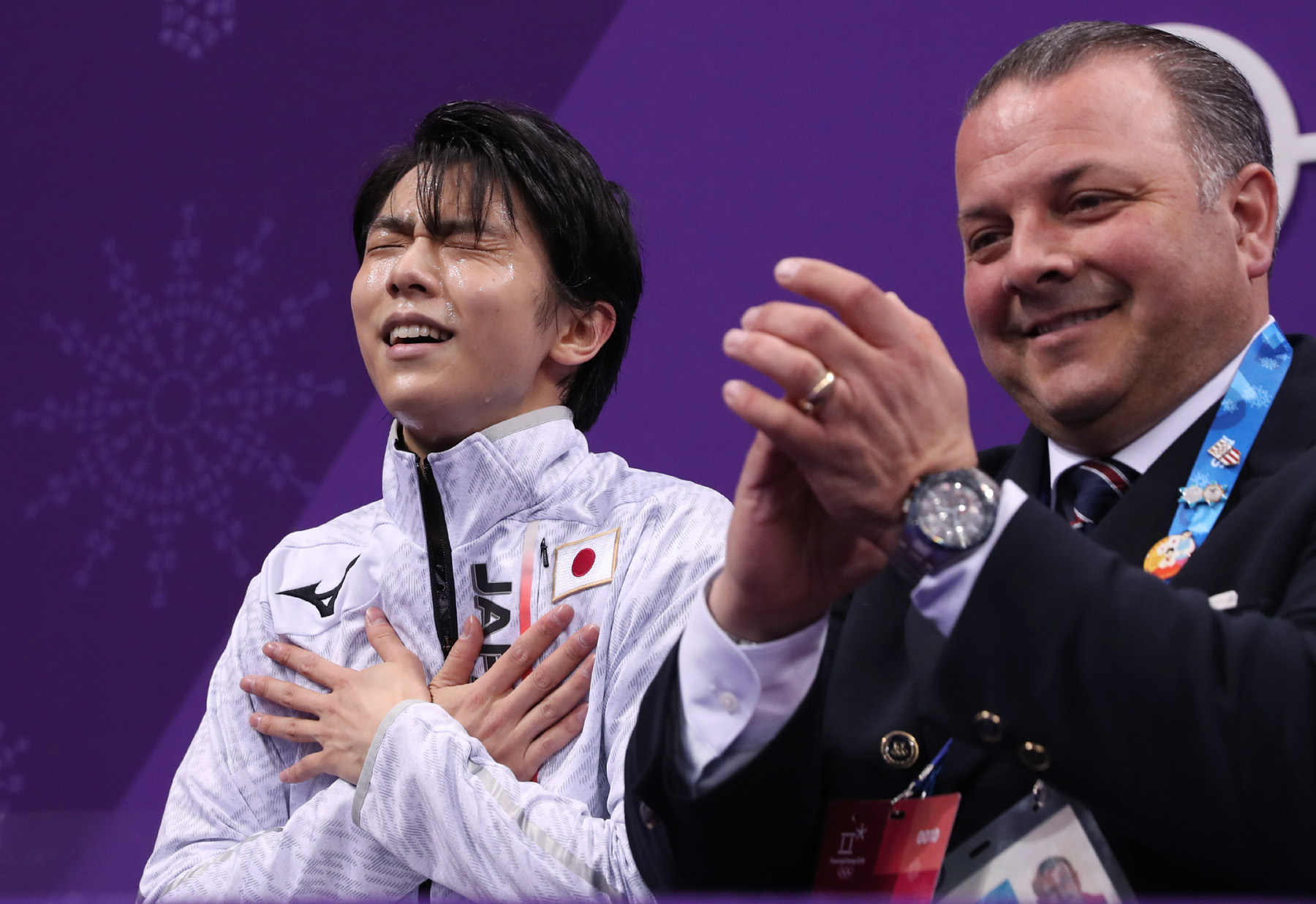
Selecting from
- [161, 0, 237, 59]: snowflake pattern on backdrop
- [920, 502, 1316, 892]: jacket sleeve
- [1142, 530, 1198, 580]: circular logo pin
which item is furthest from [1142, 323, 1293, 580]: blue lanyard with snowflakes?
[161, 0, 237, 59]: snowflake pattern on backdrop

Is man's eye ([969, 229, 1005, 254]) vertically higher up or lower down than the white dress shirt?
higher up

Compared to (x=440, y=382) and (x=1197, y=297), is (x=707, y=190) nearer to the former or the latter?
(x=440, y=382)

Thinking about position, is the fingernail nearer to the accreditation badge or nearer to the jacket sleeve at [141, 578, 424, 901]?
the jacket sleeve at [141, 578, 424, 901]

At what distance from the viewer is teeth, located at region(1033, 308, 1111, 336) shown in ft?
4.23

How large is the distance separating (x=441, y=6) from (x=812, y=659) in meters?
1.82

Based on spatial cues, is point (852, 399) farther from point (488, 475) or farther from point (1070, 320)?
point (488, 475)

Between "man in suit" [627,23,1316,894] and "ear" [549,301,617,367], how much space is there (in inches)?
22.5

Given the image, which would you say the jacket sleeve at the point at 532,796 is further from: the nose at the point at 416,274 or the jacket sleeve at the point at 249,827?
the nose at the point at 416,274

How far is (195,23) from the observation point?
260cm

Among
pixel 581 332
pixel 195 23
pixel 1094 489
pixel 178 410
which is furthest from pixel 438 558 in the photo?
pixel 195 23

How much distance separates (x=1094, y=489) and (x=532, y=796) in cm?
64

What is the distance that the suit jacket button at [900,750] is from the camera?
45.1 inches

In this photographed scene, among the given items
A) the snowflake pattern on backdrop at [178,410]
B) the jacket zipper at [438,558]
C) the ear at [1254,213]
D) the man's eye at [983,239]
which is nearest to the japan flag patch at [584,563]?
the jacket zipper at [438,558]

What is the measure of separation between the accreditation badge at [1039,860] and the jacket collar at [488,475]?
0.75 metres
